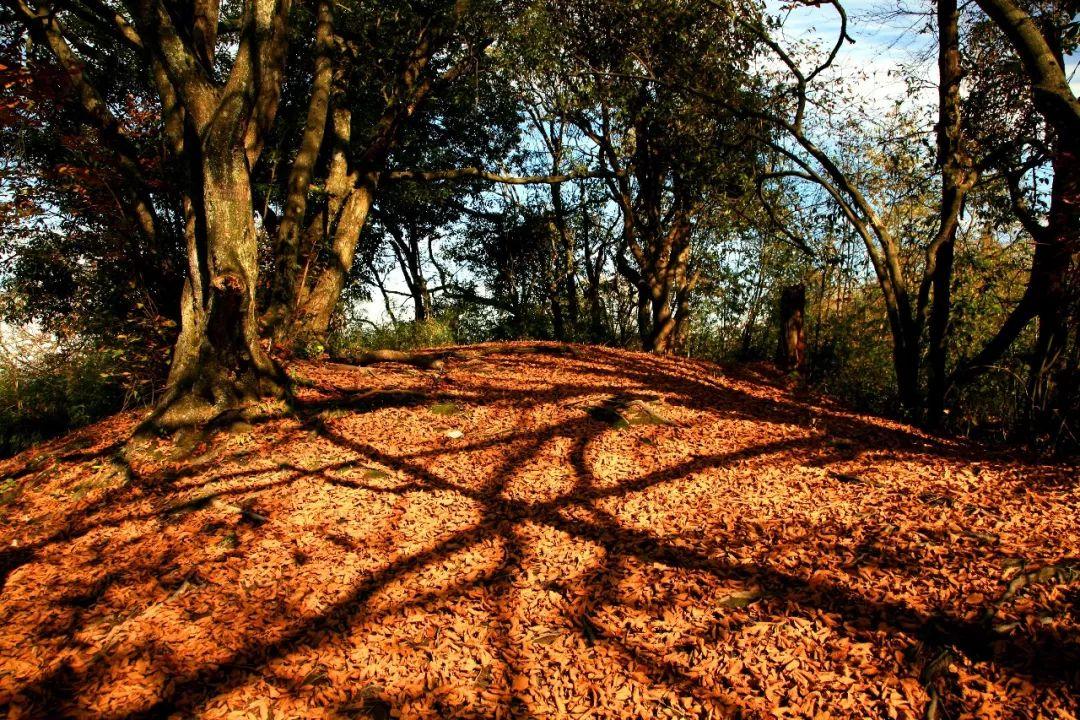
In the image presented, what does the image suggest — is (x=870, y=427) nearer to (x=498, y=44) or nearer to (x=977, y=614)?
(x=977, y=614)

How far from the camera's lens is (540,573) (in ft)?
12.4

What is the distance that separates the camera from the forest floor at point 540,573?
282 centimetres

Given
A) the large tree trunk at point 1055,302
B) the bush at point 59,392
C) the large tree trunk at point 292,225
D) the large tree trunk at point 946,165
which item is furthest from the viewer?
the large tree trunk at point 292,225

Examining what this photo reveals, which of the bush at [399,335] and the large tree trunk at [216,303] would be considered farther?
the bush at [399,335]

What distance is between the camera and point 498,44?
9953 millimetres

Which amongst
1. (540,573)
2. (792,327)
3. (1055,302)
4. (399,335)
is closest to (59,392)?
(399,335)

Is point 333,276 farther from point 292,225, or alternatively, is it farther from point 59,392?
point 59,392

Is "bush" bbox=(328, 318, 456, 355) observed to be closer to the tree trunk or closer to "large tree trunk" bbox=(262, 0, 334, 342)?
"large tree trunk" bbox=(262, 0, 334, 342)

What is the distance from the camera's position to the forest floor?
2.82 meters

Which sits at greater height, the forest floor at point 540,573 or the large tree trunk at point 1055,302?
the large tree trunk at point 1055,302

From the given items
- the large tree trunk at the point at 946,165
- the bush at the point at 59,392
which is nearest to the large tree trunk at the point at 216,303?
the bush at the point at 59,392

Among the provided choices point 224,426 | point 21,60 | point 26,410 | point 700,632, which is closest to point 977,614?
point 700,632

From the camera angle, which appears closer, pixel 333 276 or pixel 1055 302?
pixel 1055 302

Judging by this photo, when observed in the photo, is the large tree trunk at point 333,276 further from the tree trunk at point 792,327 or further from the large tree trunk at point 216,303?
the tree trunk at point 792,327
